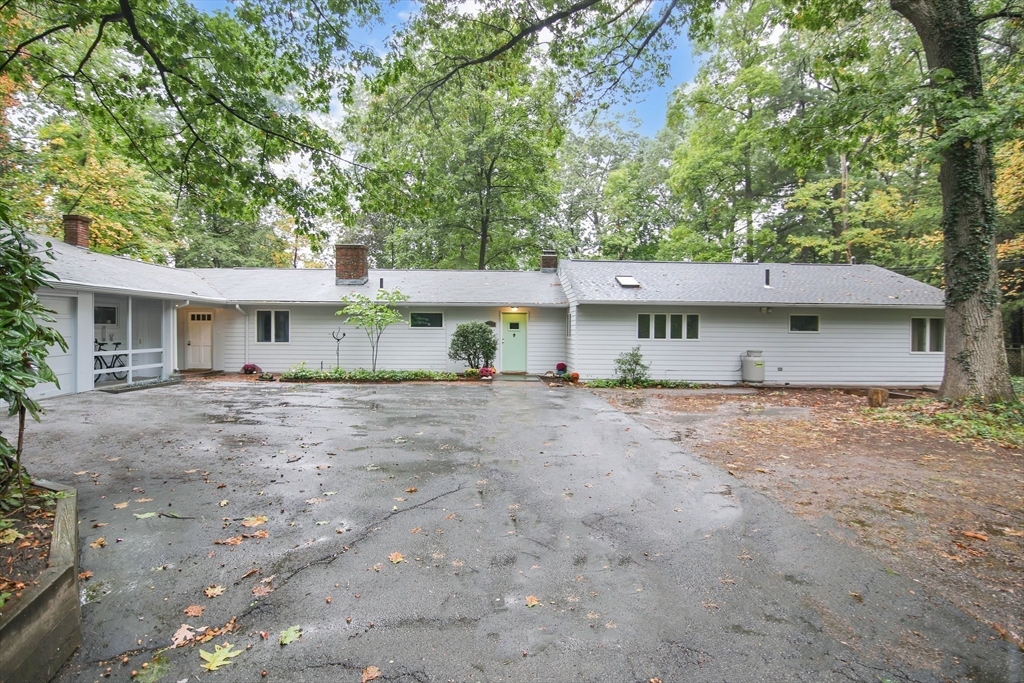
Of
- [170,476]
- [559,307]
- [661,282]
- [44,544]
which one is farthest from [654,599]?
[661,282]

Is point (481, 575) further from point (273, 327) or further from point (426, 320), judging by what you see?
point (273, 327)

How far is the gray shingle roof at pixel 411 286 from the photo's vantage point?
14.9 metres

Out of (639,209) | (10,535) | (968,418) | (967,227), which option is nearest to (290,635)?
(10,535)

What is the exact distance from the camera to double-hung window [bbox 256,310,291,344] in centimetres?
1526

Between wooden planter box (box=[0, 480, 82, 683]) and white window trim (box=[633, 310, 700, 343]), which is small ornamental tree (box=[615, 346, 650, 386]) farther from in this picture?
wooden planter box (box=[0, 480, 82, 683])

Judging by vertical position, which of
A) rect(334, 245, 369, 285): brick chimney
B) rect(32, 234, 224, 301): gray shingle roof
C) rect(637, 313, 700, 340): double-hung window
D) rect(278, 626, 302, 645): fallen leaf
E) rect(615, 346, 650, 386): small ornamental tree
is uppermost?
rect(334, 245, 369, 285): brick chimney

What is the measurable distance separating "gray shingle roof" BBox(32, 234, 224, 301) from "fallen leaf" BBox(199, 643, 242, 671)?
9888 millimetres

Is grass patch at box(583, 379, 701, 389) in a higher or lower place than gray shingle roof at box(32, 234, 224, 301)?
lower

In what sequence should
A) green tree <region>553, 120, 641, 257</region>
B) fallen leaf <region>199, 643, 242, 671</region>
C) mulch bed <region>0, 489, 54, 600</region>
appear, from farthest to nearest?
green tree <region>553, 120, 641, 257</region>, mulch bed <region>0, 489, 54, 600</region>, fallen leaf <region>199, 643, 242, 671</region>

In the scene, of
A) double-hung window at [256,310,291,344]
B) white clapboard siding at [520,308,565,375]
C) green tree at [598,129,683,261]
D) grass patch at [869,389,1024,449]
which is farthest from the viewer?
green tree at [598,129,683,261]

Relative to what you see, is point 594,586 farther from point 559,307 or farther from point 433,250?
point 433,250

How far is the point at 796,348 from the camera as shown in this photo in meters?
14.4

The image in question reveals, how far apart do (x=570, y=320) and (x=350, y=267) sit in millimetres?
8191

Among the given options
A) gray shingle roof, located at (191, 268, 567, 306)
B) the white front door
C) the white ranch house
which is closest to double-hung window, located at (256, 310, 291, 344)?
the white ranch house
